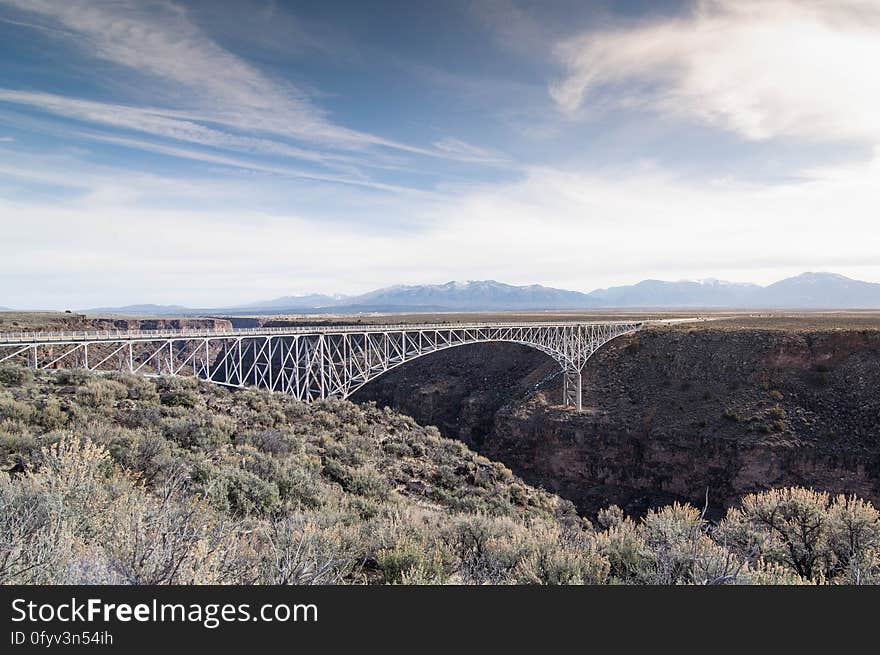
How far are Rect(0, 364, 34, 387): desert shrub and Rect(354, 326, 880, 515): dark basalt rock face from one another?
31434mm

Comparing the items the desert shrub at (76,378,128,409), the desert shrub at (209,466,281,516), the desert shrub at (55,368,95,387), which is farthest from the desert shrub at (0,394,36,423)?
the desert shrub at (209,466,281,516)

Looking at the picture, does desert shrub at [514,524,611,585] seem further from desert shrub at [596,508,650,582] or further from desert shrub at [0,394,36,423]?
desert shrub at [0,394,36,423]

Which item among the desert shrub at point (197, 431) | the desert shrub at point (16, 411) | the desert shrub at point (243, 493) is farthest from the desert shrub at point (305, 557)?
the desert shrub at point (16, 411)

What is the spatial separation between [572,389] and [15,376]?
122 feet

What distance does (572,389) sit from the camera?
139 feet

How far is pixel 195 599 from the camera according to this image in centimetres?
436

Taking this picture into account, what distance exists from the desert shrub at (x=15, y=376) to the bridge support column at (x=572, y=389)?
1341 inches

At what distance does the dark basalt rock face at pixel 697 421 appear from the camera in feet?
101

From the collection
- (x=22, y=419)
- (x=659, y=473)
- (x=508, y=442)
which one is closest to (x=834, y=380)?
(x=659, y=473)

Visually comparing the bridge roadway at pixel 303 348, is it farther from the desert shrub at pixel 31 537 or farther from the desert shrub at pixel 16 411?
the desert shrub at pixel 31 537

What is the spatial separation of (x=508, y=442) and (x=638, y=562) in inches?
1347

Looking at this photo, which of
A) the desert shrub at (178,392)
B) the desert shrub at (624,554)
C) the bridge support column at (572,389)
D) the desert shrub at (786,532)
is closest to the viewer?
the desert shrub at (624,554)

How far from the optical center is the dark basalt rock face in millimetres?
30781

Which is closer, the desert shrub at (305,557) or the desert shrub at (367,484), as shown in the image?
the desert shrub at (305,557)
